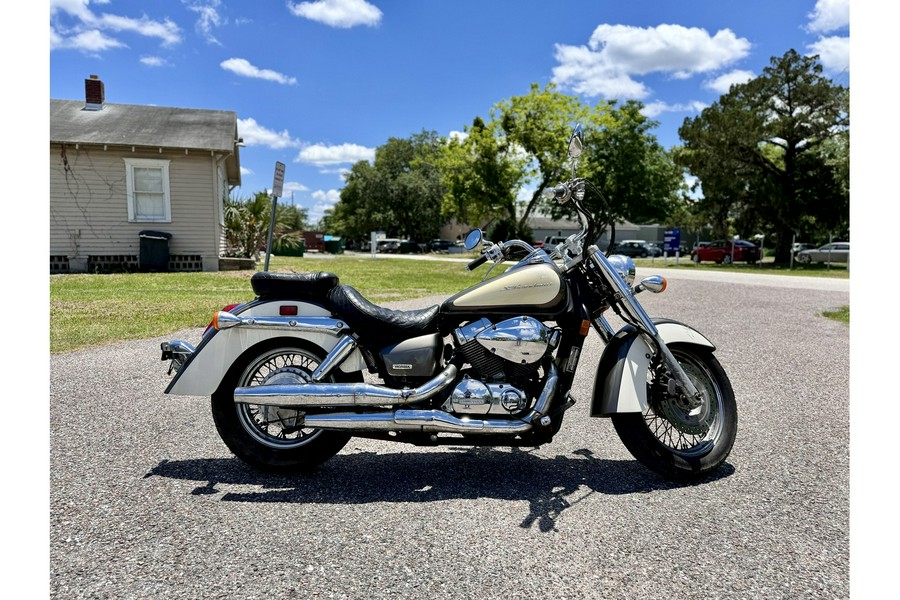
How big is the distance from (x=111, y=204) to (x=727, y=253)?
36.0m

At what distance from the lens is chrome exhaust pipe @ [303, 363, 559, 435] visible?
3.27 metres

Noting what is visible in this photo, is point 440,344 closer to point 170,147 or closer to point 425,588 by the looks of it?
point 425,588

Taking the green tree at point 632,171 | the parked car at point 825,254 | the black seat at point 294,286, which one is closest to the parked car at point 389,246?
the green tree at point 632,171

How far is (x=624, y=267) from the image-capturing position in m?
3.67

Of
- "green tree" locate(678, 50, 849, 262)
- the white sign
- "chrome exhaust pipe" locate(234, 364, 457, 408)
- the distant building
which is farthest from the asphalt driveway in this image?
"green tree" locate(678, 50, 849, 262)

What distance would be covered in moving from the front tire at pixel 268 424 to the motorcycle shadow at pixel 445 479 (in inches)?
4.5

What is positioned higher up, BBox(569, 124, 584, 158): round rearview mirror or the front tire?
BBox(569, 124, 584, 158): round rearview mirror

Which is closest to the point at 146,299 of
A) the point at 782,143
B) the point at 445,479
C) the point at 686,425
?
the point at 445,479

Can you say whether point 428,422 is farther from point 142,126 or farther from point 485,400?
point 142,126

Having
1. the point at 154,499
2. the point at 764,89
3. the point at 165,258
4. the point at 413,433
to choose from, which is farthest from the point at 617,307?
the point at 764,89

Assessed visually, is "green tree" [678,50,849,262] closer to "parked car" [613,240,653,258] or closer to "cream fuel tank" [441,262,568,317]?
"parked car" [613,240,653,258]

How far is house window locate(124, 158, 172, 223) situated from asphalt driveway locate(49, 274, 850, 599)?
15.3 m

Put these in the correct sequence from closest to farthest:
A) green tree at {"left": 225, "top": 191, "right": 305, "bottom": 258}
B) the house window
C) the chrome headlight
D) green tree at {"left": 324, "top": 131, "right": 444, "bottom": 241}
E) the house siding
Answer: the chrome headlight → the house siding → the house window → green tree at {"left": 225, "top": 191, "right": 305, "bottom": 258} → green tree at {"left": 324, "top": 131, "right": 444, "bottom": 241}

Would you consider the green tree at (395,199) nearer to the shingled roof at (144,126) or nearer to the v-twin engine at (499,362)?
the shingled roof at (144,126)
